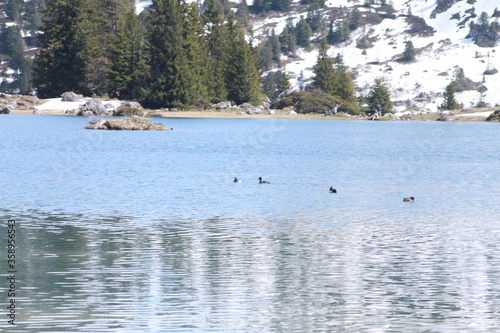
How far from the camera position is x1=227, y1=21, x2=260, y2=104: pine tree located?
13525 cm

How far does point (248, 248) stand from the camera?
762 inches

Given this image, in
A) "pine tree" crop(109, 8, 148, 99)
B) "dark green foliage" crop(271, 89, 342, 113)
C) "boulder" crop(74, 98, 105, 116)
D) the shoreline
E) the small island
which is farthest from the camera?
"dark green foliage" crop(271, 89, 342, 113)


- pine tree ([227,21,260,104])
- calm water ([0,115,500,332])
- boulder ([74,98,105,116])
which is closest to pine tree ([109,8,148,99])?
boulder ([74,98,105,116])

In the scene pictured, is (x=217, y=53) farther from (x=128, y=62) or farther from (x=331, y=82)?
(x=128, y=62)

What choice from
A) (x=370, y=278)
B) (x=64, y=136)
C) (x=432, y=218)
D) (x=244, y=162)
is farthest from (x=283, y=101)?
(x=370, y=278)

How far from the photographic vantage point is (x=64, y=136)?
214 feet

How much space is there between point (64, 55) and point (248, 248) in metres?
116

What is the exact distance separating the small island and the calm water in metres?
38.5

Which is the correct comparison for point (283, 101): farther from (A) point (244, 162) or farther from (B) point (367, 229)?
(B) point (367, 229)

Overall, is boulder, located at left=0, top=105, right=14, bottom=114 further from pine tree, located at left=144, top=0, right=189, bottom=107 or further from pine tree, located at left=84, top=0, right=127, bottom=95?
pine tree, located at left=144, top=0, right=189, bottom=107

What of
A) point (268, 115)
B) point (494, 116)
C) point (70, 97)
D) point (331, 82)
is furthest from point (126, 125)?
point (494, 116)

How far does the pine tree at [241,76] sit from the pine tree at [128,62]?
20682 millimetres

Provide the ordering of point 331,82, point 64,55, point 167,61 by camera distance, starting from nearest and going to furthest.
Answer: point 167,61, point 64,55, point 331,82

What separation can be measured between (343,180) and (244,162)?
10892 mm
